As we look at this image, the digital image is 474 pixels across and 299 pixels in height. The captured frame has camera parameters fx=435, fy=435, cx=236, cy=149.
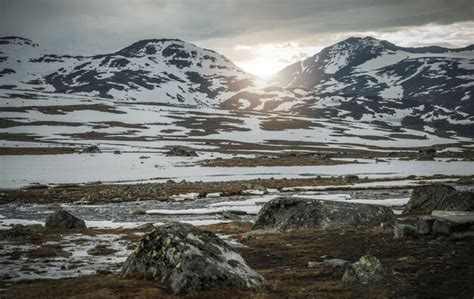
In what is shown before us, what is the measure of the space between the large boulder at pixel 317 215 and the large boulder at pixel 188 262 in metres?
13.7

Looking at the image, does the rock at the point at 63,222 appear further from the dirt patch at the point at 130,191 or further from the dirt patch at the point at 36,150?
the dirt patch at the point at 36,150

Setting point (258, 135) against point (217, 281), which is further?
point (258, 135)

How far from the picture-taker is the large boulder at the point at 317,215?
27391mm

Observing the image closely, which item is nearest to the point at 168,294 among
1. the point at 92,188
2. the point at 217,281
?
the point at 217,281

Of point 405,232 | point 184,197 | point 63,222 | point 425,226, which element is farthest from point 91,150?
point 425,226

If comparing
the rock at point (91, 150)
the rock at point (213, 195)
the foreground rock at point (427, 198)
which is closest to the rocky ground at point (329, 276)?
the foreground rock at point (427, 198)

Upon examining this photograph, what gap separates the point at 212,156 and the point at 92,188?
57.4 metres

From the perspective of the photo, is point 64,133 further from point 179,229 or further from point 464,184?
point 179,229

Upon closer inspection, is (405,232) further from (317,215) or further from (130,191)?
(130,191)

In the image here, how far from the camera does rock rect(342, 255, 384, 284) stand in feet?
45.0

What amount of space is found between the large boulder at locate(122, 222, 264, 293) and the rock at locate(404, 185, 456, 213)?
916 inches

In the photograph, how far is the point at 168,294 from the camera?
41.2 feet

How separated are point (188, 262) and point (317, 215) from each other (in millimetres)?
16093

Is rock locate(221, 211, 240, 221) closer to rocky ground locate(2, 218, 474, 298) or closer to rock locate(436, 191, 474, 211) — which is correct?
rocky ground locate(2, 218, 474, 298)
